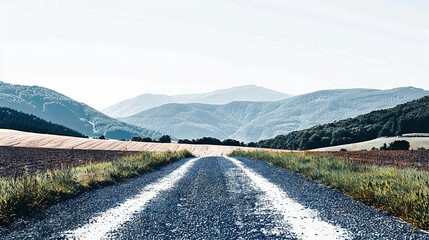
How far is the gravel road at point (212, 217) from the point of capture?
29.9 feet

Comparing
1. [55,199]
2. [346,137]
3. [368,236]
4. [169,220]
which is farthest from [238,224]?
[346,137]

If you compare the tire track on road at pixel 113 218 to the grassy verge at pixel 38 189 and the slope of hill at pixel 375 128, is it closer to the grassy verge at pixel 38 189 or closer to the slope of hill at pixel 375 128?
the grassy verge at pixel 38 189

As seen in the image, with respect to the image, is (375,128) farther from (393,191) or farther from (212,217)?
(212,217)

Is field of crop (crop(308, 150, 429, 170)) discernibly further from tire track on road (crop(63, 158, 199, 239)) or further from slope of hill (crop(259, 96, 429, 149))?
slope of hill (crop(259, 96, 429, 149))

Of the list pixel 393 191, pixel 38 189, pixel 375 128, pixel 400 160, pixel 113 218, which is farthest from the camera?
pixel 375 128

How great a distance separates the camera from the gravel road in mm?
9102

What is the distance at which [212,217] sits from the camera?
10.8 metres

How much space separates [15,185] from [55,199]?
48.2 inches

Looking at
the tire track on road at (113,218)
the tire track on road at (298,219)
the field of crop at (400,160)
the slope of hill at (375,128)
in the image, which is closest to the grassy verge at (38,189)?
the tire track on road at (113,218)

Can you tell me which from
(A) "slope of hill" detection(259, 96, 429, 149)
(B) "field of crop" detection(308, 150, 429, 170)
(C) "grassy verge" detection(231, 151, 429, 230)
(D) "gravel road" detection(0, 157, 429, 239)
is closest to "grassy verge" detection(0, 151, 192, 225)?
(D) "gravel road" detection(0, 157, 429, 239)

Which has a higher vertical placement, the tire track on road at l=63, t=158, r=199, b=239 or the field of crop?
the field of crop

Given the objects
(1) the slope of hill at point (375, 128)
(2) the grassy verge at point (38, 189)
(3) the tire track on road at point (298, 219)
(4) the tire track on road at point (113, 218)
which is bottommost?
(4) the tire track on road at point (113, 218)

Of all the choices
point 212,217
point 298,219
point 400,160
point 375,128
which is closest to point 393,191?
point 298,219

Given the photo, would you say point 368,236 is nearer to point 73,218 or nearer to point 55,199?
point 73,218
